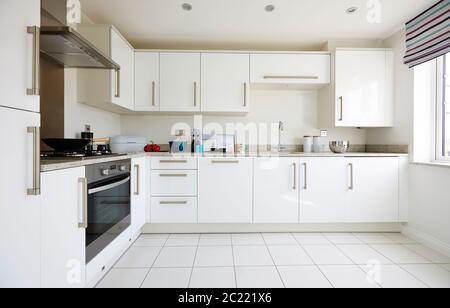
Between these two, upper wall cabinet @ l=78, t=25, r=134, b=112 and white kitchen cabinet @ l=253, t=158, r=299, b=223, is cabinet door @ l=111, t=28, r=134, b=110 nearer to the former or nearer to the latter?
upper wall cabinet @ l=78, t=25, r=134, b=112

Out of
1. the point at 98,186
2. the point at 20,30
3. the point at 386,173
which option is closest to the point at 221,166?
the point at 98,186

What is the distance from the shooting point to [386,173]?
8.54 ft

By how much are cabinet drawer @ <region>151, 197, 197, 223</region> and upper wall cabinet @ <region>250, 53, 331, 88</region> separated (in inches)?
60.2

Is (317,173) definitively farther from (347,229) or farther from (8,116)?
(8,116)

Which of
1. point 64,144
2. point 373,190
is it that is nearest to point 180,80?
point 64,144

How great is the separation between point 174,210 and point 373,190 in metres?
2.07

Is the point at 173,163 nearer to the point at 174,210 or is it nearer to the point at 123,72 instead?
the point at 174,210

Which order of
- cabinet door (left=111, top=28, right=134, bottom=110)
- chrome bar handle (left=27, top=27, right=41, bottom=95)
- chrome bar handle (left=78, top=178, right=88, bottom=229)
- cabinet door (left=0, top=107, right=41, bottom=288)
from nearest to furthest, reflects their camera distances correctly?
1. cabinet door (left=0, top=107, right=41, bottom=288)
2. chrome bar handle (left=27, top=27, right=41, bottom=95)
3. chrome bar handle (left=78, top=178, right=88, bottom=229)
4. cabinet door (left=111, top=28, right=134, bottom=110)

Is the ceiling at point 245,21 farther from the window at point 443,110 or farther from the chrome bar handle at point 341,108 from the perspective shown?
the chrome bar handle at point 341,108

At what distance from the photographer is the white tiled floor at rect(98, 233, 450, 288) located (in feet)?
5.55

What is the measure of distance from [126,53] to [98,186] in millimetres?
1649

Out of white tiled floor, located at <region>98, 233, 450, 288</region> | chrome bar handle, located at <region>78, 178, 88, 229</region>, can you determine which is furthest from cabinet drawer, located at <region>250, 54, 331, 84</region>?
chrome bar handle, located at <region>78, 178, 88, 229</region>

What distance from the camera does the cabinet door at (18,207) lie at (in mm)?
894
